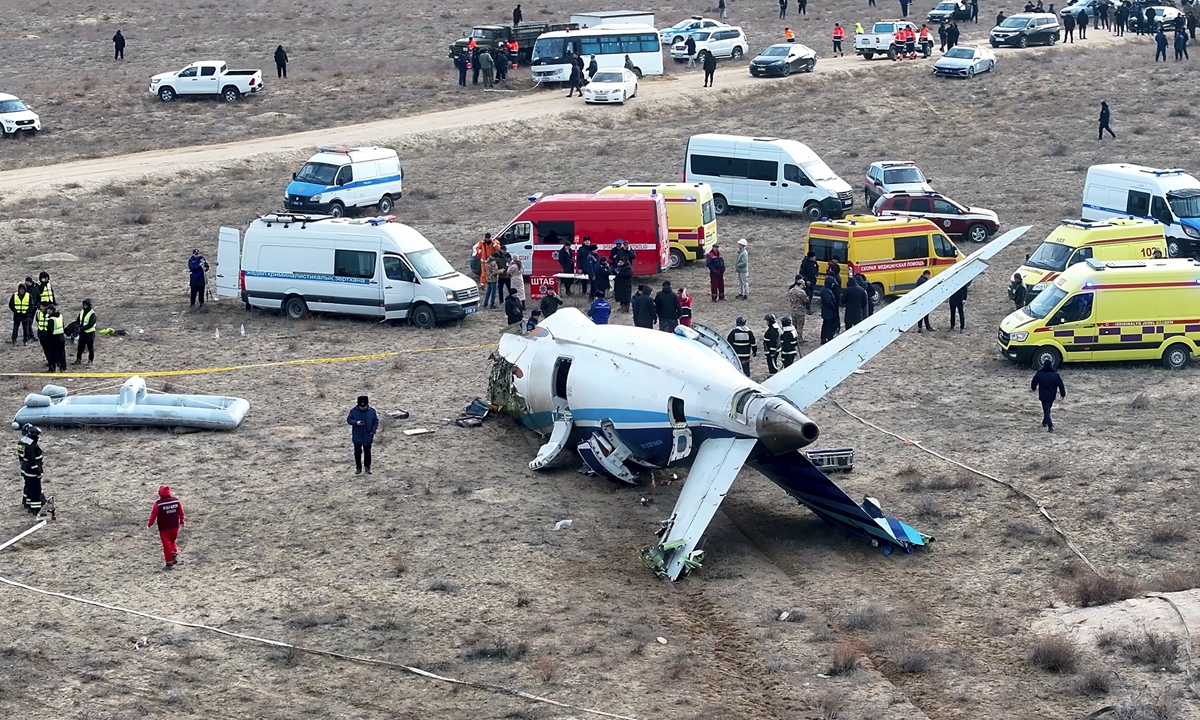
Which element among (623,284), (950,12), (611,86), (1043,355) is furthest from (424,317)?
(950,12)

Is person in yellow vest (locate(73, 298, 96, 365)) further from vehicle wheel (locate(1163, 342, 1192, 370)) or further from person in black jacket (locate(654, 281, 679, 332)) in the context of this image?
vehicle wheel (locate(1163, 342, 1192, 370))

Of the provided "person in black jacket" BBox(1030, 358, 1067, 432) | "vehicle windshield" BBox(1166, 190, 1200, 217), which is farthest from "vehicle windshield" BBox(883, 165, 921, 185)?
"person in black jacket" BBox(1030, 358, 1067, 432)

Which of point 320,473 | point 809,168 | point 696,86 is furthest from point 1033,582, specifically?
point 696,86

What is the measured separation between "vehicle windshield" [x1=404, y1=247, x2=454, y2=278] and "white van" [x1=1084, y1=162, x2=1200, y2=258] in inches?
729

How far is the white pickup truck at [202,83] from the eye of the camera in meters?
60.6

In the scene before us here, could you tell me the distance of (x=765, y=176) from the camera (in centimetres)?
4472

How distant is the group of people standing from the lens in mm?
29594

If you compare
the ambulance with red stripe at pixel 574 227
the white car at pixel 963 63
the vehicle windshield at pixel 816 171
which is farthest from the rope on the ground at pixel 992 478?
the white car at pixel 963 63

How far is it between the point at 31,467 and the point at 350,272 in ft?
42.3

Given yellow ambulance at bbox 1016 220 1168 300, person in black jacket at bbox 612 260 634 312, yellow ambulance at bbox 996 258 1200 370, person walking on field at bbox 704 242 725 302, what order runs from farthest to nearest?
1. person walking on field at bbox 704 242 725 302
2. person in black jacket at bbox 612 260 634 312
3. yellow ambulance at bbox 1016 220 1168 300
4. yellow ambulance at bbox 996 258 1200 370

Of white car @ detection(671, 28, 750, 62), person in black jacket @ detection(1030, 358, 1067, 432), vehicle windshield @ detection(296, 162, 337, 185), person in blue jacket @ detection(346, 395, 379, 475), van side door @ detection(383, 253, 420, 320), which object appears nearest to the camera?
person in blue jacket @ detection(346, 395, 379, 475)

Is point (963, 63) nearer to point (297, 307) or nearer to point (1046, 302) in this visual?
point (1046, 302)

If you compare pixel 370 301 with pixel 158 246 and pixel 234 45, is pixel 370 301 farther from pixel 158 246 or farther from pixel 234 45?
pixel 234 45

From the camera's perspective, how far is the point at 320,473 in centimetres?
2377
